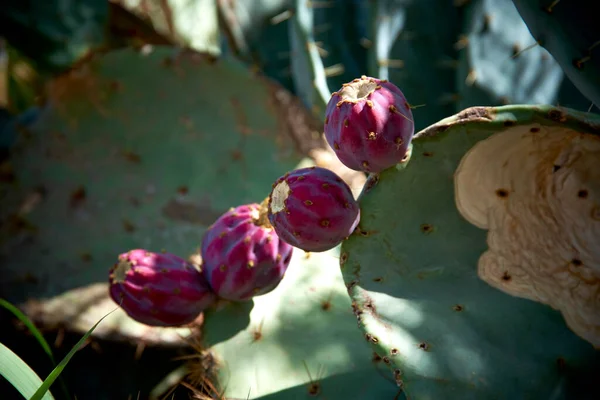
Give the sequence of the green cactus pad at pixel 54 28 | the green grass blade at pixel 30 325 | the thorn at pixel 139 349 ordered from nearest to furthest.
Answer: the green grass blade at pixel 30 325
the thorn at pixel 139 349
the green cactus pad at pixel 54 28

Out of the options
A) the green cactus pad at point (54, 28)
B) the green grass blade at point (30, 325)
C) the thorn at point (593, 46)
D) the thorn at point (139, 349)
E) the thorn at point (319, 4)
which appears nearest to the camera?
the thorn at point (593, 46)

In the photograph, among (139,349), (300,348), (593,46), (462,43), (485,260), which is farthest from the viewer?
(462,43)

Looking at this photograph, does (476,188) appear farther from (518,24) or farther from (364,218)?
(518,24)

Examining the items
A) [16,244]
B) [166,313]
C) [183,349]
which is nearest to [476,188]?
[166,313]

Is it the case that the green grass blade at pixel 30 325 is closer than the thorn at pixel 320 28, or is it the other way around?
the green grass blade at pixel 30 325

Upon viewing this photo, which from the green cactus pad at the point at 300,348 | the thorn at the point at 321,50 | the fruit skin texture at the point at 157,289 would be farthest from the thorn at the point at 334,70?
the fruit skin texture at the point at 157,289

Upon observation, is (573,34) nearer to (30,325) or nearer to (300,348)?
(300,348)

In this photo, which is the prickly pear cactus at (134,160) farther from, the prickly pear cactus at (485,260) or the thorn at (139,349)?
the prickly pear cactus at (485,260)

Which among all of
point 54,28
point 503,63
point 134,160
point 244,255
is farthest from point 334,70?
point 54,28
